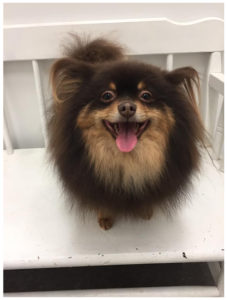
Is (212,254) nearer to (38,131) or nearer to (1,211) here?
(1,211)

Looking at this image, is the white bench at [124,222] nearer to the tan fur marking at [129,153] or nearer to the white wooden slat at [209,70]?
the white wooden slat at [209,70]

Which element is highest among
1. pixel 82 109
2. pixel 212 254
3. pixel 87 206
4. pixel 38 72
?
pixel 38 72

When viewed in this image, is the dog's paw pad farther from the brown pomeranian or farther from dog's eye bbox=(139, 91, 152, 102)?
dog's eye bbox=(139, 91, 152, 102)

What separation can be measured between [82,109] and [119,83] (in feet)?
0.37

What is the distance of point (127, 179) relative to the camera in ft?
2.44

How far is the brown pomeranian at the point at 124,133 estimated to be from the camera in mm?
680

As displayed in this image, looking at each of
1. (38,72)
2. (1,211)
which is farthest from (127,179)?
(38,72)

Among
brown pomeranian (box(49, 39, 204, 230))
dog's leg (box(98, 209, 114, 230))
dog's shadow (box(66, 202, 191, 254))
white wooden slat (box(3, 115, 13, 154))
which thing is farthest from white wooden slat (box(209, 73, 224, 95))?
white wooden slat (box(3, 115, 13, 154))

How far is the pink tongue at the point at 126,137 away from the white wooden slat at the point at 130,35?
485 mm

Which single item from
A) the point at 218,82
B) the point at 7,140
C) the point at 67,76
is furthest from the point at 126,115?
the point at 7,140

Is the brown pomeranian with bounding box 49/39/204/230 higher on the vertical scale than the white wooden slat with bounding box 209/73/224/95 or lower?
lower

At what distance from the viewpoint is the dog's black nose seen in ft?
2.06

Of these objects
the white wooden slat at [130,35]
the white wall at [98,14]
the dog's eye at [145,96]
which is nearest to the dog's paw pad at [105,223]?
the dog's eye at [145,96]

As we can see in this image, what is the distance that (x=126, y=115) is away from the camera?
25.1 inches
